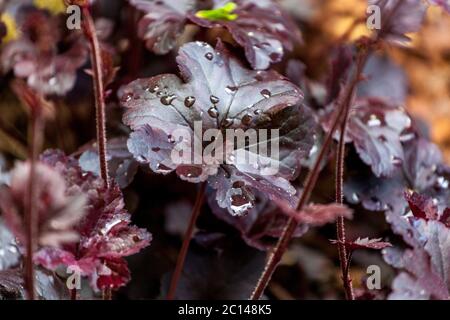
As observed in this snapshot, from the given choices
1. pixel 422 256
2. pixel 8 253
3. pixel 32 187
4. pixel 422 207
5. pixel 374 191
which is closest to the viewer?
pixel 32 187

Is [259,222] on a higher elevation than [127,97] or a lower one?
lower

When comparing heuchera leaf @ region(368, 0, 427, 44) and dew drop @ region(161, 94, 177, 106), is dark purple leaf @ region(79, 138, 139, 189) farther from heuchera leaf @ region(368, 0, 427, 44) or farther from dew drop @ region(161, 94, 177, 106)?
heuchera leaf @ region(368, 0, 427, 44)

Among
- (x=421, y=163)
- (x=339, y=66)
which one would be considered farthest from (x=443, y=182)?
(x=339, y=66)

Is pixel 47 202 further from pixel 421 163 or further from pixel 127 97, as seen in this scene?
pixel 421 163

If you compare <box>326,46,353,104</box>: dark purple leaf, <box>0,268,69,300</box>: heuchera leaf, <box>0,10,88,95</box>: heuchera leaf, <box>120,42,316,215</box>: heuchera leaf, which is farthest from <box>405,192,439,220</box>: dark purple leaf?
<box>0,10,88,95</box>: heuchera leaf

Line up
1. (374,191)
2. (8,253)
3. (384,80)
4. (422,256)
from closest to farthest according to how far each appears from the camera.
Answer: (422,256) → (8,253) → (374,191) → (384,80)

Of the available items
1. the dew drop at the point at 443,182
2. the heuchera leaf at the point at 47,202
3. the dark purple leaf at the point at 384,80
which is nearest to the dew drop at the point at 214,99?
the heuchera leaf at the point at 47,202

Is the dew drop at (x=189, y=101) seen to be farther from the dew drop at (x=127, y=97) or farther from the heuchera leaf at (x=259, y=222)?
the heuchera leaf at (x=259, y=222)
